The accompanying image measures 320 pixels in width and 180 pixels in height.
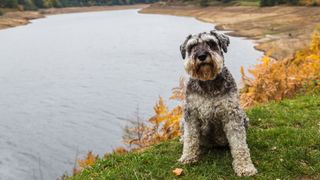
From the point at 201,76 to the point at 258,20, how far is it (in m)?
75.1

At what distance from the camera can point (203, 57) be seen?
8430mm

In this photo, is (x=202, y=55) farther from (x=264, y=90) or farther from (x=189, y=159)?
(x=264, y=90)

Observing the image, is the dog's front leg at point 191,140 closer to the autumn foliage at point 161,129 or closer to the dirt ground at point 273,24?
the autumn foliage at point 161,129

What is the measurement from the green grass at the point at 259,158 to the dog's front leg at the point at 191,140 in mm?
168

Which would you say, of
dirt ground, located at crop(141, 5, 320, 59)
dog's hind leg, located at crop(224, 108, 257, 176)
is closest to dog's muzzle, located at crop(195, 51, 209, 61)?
dog's hind leg, located at crop(224, 108, 257, 176)

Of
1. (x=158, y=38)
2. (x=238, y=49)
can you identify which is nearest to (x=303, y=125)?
(x=238, y=49)

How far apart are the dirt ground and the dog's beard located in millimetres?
31155

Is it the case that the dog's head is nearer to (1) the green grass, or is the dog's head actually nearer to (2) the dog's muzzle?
(2) the dog's muzzle

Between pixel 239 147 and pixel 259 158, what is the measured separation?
112 cm

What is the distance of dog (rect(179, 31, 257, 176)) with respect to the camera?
28.1 ft

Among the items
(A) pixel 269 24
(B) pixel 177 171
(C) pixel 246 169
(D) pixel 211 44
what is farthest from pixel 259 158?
(A) pixel 269 24

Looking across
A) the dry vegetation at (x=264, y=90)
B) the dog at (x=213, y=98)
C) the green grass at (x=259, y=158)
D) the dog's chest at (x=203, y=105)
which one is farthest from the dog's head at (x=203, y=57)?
the dry vegetation at (x=264, y=90)

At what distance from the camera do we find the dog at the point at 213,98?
8578 millimetres

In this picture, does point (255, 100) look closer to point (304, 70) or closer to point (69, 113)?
point (304, 70)
